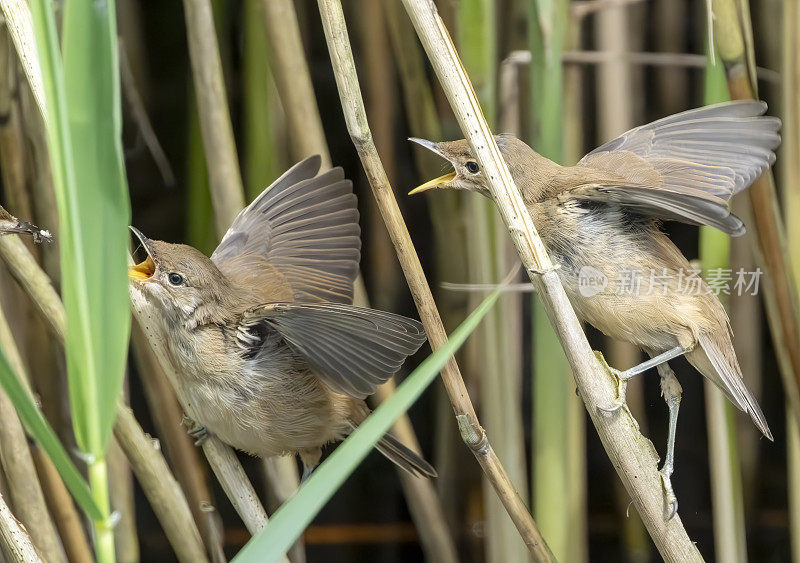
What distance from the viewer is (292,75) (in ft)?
5.44

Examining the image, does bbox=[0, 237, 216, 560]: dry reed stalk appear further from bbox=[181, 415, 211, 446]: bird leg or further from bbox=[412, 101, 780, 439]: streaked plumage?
bbox=[412, 101, 780, 439]: streaked plumage

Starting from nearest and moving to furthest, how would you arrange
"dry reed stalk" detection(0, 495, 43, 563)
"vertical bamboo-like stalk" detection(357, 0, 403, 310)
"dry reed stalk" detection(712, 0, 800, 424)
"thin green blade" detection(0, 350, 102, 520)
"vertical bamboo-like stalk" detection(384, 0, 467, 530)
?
"thin green blade" detection(0, 350, 102, 520), "dry reed stalk" detection(0, 495, 43, 563), "dry reed stalk" detection(712, 0, 800, 424), "vertical bamboo-like stalk" detection(384, 0, 467, 530), "vertical bamboo-like stalk" detection(357, 0, 403, 310)

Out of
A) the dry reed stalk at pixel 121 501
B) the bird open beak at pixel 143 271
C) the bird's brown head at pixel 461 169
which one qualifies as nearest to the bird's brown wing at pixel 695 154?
the bird's brown head at pixel 461 169

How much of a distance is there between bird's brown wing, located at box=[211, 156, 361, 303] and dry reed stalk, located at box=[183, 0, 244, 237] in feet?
0.33

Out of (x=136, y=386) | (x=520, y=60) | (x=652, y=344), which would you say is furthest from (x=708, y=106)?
(x=136, y=386)

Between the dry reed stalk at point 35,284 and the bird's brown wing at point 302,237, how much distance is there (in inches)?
14.0

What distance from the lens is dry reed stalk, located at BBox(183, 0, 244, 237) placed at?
1550 millimetres

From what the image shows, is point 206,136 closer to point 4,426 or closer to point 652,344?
point 4,426

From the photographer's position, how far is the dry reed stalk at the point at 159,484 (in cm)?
123

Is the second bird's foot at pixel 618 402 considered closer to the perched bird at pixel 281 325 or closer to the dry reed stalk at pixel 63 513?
the perched bird at pixel 281 325

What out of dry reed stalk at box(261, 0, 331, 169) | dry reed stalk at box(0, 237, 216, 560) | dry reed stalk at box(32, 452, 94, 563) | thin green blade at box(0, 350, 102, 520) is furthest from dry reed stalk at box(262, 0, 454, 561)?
thin green blade at box(0, 350, 102, 520)

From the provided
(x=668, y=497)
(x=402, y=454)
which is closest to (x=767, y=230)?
(x=668, y=497)

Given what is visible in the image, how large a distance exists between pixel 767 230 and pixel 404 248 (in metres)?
0.72

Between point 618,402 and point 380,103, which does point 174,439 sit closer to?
point 618,402
